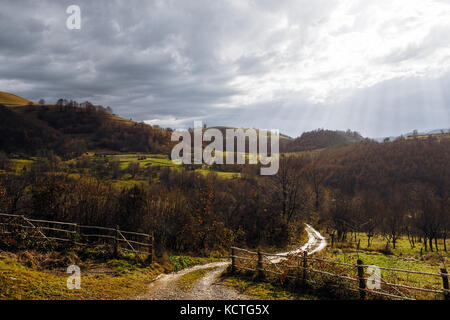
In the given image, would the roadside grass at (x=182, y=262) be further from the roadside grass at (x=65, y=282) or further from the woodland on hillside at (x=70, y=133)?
the woodland on hillside at (x=70, y=133)

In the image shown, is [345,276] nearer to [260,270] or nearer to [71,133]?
[260,270]

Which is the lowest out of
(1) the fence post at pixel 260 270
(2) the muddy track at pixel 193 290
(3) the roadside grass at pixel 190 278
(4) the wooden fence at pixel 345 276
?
(3) the roadside grass at pixel 190 278

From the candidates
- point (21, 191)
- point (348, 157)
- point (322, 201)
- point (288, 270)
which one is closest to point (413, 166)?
point (348, 157)

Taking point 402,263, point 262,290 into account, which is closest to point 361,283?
point 262,290

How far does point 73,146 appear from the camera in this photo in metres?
85.4

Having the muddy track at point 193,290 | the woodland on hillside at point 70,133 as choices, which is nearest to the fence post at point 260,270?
the muddy track at point 193,290

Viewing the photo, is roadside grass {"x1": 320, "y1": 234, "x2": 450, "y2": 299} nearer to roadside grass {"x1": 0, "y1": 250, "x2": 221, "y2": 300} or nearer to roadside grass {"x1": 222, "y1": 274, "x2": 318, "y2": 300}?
roadside grass {"x1": 222, "y1": 274, "x2": 318, "y2": 300}

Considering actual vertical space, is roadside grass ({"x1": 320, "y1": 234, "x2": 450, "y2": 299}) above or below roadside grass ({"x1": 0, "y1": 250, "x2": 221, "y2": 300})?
below

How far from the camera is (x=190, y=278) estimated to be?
42.5ft

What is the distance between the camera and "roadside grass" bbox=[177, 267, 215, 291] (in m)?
11.4

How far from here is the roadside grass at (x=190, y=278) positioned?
11421 mm

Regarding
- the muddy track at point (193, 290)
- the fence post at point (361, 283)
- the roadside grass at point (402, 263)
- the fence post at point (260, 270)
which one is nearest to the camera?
the fence post at point (361, 283)

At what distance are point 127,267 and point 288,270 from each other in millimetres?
7905

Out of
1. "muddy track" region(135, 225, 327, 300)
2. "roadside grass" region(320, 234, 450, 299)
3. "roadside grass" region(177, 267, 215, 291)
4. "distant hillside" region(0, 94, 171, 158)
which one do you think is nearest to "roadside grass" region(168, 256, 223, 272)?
"roadside grass" region(177, 267, 215, 291)
